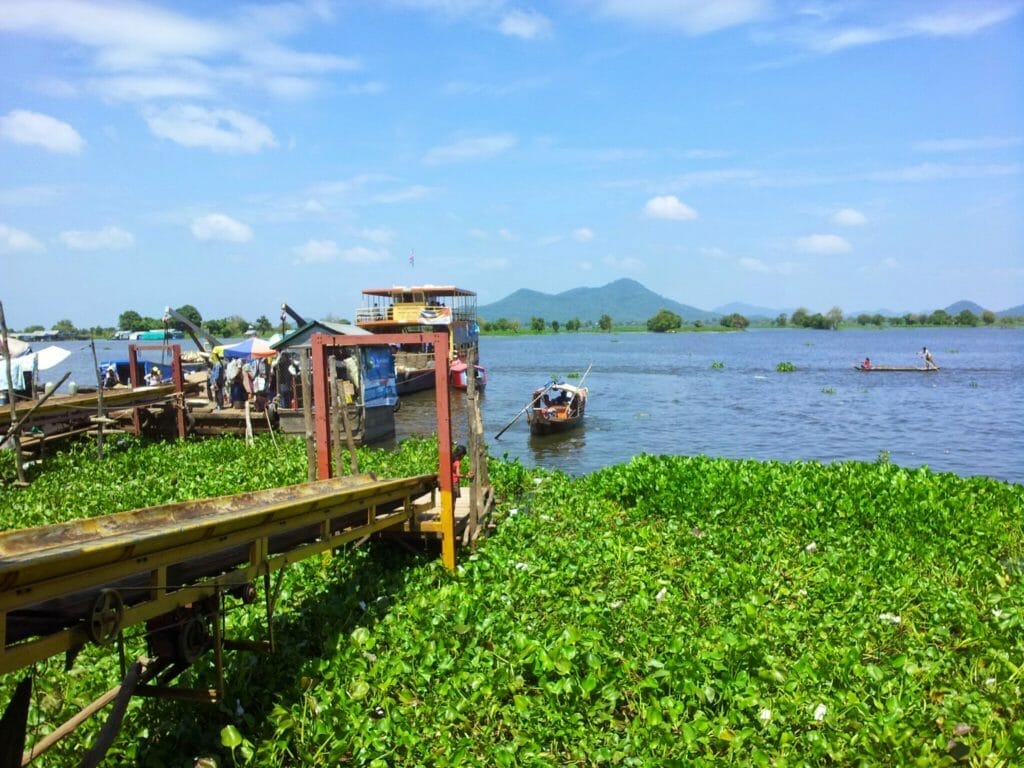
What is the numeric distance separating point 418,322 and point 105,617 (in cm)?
3933

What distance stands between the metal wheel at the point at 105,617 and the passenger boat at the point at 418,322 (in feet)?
115

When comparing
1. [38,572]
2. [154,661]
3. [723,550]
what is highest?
[38,572]

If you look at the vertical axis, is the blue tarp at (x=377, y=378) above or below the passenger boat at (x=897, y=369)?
above

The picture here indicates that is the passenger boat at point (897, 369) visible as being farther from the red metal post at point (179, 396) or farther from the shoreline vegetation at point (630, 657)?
the red metal post at point (179, 396)

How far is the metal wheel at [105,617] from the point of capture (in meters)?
3.92

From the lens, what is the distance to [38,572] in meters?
3.44

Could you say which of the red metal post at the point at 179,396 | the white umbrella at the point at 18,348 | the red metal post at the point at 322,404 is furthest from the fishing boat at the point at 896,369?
the red metal post at the point at 322,404

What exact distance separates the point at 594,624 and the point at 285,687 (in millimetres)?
2559

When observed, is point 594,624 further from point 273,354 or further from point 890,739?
point 273,354

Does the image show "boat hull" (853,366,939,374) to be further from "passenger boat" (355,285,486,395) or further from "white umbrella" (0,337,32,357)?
"white umbrella" (0,337,32,357)

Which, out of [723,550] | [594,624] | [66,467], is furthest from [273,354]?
[594,624]

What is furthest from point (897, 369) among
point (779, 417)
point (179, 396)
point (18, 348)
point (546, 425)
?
point (18, 348)

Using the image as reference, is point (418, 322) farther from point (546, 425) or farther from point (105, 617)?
point (105, 617)

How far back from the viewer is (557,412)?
2705cm
